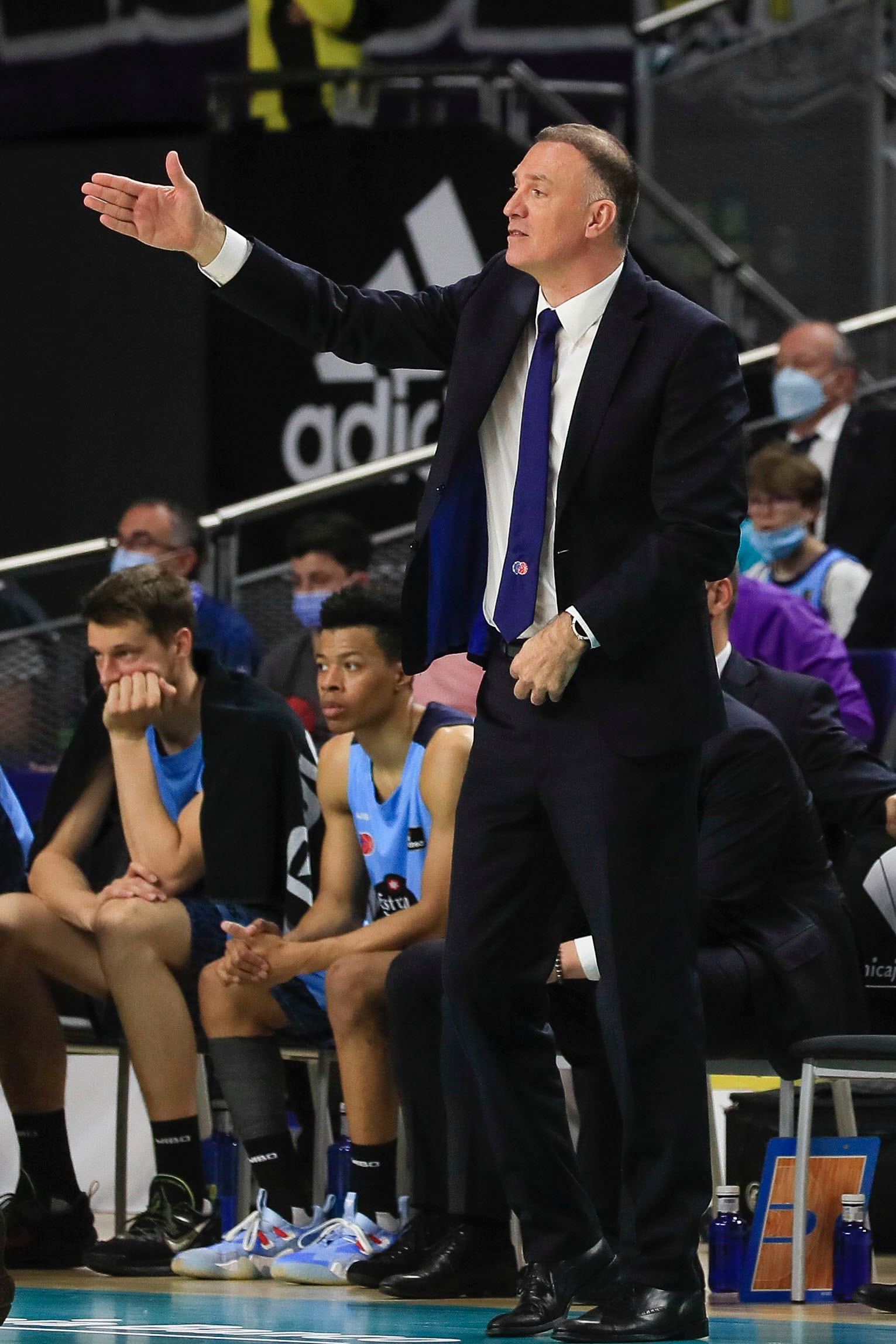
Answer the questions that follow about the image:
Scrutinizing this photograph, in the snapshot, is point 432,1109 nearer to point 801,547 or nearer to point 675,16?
point 801,547

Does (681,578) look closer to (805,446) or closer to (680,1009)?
(680,1009)

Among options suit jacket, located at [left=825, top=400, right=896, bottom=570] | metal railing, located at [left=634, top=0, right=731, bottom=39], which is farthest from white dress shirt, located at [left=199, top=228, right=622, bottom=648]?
metal railing, located at [left=634, top=0, right=731, bottom=39]

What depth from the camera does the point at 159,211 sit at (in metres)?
3.43

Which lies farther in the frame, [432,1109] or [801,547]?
[801,547]

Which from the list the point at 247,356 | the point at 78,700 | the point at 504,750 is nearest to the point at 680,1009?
the point at 504,750

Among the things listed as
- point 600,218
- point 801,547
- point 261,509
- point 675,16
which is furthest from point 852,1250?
point 675,16

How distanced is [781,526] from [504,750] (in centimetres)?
367

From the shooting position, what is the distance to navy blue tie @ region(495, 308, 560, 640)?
3.44m

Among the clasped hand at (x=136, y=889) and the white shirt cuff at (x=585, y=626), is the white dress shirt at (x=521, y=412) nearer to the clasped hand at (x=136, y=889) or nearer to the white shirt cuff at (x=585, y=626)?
the white shirt cuff at (x=585, y=626)

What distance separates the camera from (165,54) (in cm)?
1191

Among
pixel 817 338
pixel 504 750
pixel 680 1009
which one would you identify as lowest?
pixel 680 1009

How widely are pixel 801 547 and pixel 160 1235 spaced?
327 centimetres

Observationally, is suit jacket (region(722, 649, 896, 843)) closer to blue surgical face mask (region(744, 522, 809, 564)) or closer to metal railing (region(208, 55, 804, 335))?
blue surgical face mask (region(744, 522, 809, 564))

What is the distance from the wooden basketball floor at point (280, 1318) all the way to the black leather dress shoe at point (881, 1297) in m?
0.02
